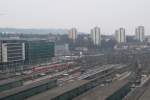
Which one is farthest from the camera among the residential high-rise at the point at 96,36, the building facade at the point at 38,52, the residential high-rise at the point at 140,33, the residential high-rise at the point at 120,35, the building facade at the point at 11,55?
the residential high-rise at the point at 140,33

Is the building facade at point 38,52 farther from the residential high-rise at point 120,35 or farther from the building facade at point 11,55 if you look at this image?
the residential high-rise at point 120,35

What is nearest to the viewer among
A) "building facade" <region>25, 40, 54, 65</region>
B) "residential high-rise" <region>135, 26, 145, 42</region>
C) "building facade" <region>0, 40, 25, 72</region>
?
"building facade" <region>0, 40, 25, 72</region>

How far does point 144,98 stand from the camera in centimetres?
1045

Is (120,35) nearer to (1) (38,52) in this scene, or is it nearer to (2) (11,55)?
(1) (38,52)

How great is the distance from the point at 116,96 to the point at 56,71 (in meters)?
10.1

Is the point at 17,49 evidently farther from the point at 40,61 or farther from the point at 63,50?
the point at 63,50

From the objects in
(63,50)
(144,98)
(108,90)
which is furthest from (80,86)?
(63,50)

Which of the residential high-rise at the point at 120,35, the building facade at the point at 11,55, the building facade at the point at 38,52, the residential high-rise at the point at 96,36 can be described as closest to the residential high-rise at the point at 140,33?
the residential high-rise at the point at 120,35

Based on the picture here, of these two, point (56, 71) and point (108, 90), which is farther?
point (56, 71)

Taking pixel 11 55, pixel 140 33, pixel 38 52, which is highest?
pixel 140 33

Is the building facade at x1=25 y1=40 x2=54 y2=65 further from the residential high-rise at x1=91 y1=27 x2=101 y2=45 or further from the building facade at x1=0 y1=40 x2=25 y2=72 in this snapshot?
the residential high-rise at x1=91 y1=27 x2=101 y2=45

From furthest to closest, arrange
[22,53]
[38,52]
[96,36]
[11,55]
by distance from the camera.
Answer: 1. [96,36]
2. [38,52]
3. [22,53]
4. [11,55]

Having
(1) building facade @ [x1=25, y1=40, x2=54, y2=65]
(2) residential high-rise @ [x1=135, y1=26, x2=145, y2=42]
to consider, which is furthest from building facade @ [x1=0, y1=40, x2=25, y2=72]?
(2) residential high-rise @ [x1=135, y1=26, x2=145, y2=42]

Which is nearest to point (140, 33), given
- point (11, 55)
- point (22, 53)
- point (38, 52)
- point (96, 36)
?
point (96, 36)
